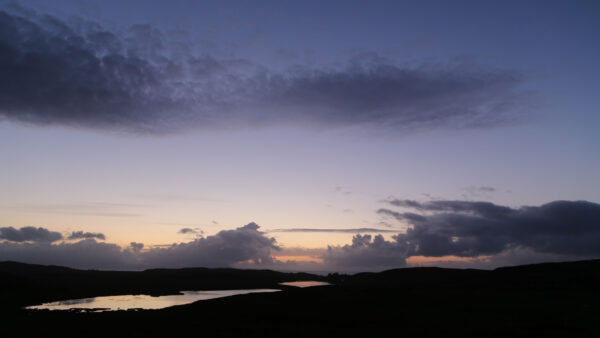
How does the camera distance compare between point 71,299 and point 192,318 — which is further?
point 71,299

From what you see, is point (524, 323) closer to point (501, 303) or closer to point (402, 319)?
point (402, 319)

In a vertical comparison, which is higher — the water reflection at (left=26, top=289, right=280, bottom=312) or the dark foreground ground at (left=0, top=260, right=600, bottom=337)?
the dark foreground ground at (left=0, top=260, right=600, bottom=337)

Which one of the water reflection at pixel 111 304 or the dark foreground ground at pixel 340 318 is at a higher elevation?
the dark foreground ground at pixel 340 318

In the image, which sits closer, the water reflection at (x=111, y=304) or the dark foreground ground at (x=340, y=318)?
the dark foreground ground at (x=340, y=318)

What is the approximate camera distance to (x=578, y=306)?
189 ft

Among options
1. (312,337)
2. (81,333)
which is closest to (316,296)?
(312,337)

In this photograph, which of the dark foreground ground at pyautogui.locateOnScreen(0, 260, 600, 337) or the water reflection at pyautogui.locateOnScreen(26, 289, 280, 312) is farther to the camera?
the water reflection at pyautogui.locateOnScreen(26, 289, 280, 312)

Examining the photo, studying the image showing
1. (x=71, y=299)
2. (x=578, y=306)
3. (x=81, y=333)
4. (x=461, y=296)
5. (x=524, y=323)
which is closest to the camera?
(x=81, y=333)

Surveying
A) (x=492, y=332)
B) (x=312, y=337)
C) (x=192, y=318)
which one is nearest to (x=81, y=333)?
(x=192, y=318)

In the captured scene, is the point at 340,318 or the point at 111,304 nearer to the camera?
the point at 340,318

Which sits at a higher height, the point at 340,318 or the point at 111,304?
the point at 340,318

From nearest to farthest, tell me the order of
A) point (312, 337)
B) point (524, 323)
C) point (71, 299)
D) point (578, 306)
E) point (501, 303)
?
1. point (312, 337)
2. point (524, 323)
3. point (578, 306)
4. point (501, 303)
5. point (71, 299)

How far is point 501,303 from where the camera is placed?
202ft

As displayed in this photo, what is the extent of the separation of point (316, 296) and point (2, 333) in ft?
155
